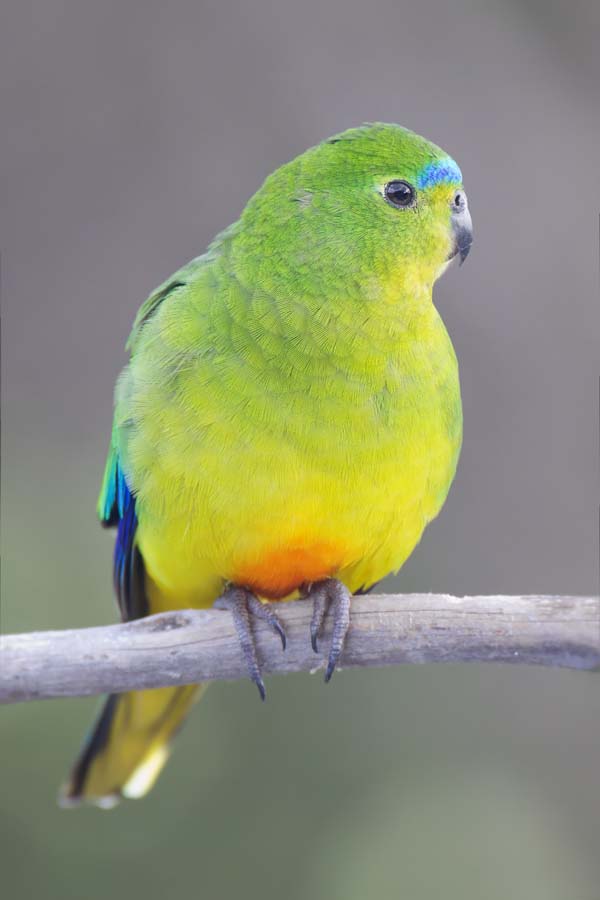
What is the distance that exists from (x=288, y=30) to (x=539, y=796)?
3036 millimetres

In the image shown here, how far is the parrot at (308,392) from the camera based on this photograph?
7.45ft

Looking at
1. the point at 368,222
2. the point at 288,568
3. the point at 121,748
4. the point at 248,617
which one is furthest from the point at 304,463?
the point at 121,748

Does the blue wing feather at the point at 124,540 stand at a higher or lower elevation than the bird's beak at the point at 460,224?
lower

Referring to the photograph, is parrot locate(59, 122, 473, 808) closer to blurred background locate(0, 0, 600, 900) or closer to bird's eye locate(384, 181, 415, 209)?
bird's eye locate(384, 181, 415, 209)

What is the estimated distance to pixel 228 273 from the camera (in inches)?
96.3

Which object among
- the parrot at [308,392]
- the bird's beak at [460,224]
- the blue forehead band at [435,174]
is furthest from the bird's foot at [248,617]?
the blue forehead band at [435,174]

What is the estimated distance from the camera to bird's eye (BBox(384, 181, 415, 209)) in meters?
2.38

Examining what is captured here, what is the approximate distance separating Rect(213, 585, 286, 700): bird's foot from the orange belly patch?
0.04 metres

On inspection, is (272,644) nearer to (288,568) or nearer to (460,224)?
(288,568)

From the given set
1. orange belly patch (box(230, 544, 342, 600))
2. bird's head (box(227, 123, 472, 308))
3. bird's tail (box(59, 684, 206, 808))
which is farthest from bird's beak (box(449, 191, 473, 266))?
bird's tail (box(59, 684, 206, 808))

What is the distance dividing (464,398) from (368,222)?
160 centimetres

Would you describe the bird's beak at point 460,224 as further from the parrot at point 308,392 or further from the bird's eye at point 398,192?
the bird's eye at point 398,192

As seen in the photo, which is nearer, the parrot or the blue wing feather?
the parrot

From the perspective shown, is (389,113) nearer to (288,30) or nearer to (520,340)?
(288,30)
